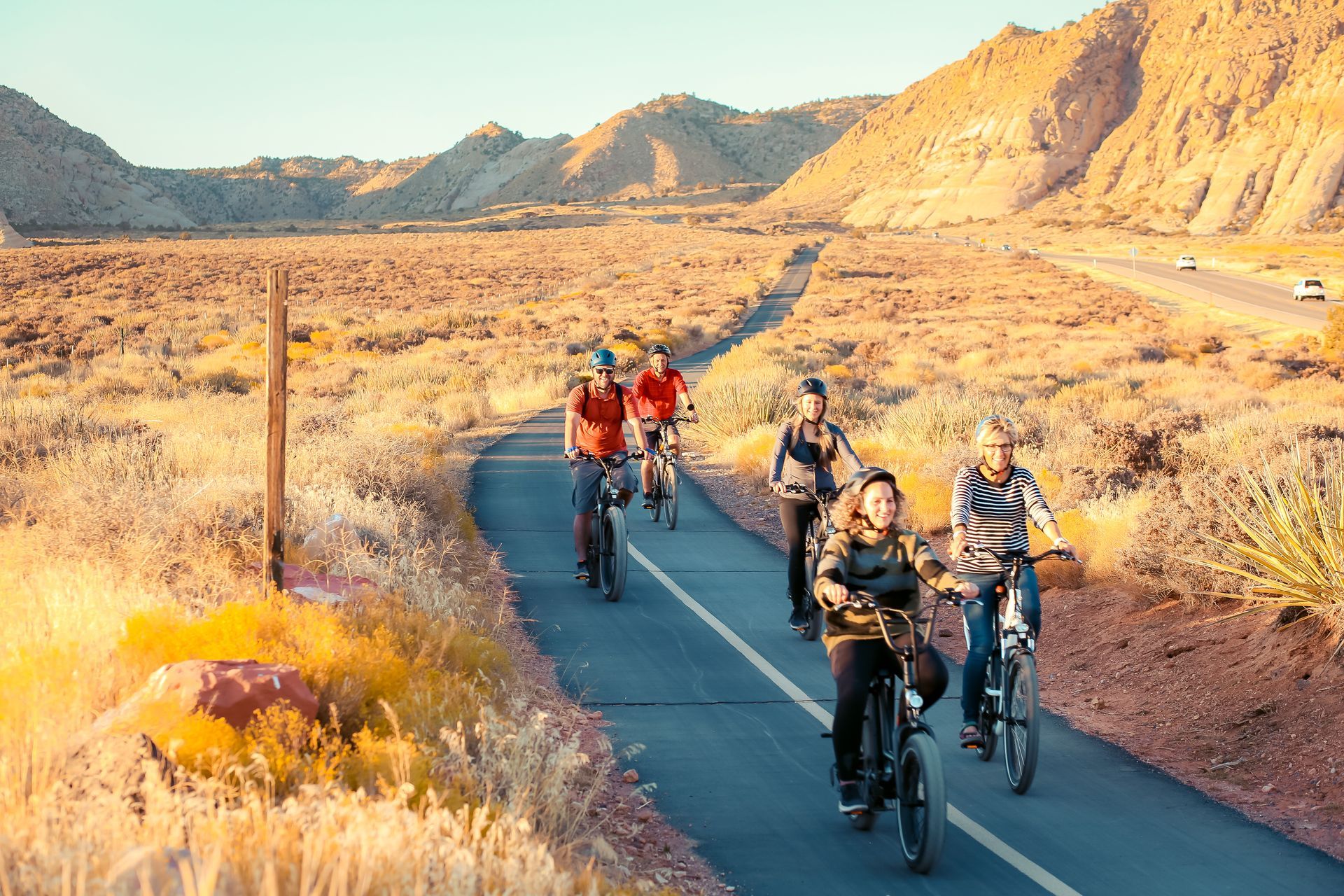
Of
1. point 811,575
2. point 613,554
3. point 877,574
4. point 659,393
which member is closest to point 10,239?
point 659,393

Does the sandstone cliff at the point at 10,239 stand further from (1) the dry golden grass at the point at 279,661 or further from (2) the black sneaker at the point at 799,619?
(2) the black sneaker at the point at 799,619

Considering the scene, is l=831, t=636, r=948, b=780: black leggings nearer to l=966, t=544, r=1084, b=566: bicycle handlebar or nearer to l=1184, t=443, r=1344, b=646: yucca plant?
l=966, t=544, r=1084, b=566: bicycle handlebar

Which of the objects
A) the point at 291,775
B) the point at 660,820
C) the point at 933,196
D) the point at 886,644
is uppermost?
the point at 933,196

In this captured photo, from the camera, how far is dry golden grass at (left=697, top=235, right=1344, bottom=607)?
1119 cm

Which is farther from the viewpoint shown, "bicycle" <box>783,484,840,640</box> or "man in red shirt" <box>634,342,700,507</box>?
"man in red shirt" <box>634,342,700,507</box>

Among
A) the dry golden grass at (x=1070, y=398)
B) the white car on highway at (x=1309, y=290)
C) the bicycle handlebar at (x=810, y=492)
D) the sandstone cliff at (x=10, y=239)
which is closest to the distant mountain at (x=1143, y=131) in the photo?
the white car on highway at (x=1309, y=290)

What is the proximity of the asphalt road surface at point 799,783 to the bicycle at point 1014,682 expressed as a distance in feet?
0.83

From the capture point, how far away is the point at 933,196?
128 m

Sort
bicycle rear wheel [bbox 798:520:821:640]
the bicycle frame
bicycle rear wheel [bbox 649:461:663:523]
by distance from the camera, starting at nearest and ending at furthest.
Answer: the bicycle frame < bicycle rear wheel [bbox 798:520:821:640] < bicycle rear wheel [bbox 649:461:663:523]

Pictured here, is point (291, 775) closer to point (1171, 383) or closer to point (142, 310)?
point (1171, 383)

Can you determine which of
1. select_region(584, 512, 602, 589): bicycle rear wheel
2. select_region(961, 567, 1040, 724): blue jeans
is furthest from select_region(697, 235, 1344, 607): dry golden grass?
select_region(584, 512, 602, 589): bicycle rear wheel

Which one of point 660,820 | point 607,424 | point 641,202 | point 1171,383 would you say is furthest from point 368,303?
point 641,202

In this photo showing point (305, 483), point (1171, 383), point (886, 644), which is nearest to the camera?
point (886, 644)

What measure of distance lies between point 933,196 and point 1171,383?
344ft
